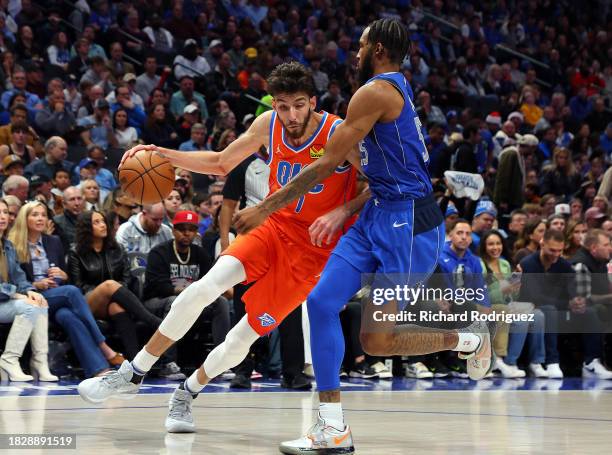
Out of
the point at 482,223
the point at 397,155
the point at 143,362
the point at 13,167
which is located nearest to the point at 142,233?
the point at 13,167

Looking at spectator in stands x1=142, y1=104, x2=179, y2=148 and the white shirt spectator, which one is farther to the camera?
the white shirt spectator

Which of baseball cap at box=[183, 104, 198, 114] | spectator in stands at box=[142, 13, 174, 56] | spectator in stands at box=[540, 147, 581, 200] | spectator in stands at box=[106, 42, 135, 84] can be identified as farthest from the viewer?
spectator in stands at box=[142, 13, 174, 56]

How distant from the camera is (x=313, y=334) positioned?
499 cm

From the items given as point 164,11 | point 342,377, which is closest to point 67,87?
point 164,11

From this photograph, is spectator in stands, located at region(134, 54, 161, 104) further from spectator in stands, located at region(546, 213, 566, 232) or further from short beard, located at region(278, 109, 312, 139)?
short beard, located at region(278, 109, 312, 139)

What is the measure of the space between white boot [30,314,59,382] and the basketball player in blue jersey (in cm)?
399

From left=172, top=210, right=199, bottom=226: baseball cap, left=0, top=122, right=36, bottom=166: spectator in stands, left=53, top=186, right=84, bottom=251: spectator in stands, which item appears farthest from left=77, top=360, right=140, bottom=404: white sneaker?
left=0, top=122, right=36, bottom=166: spectator in stands

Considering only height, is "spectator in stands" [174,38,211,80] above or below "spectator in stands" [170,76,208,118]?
above

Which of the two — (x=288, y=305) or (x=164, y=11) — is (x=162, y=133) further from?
(x=288, y=305)

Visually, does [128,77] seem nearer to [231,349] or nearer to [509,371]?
[509,371]

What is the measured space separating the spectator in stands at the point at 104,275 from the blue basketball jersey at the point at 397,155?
420 cm

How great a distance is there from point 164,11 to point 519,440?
43.1ft

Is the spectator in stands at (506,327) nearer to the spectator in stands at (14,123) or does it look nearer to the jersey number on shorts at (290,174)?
the jersey number on shorts at (290,174)

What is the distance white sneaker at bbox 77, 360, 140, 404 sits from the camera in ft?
18.5
